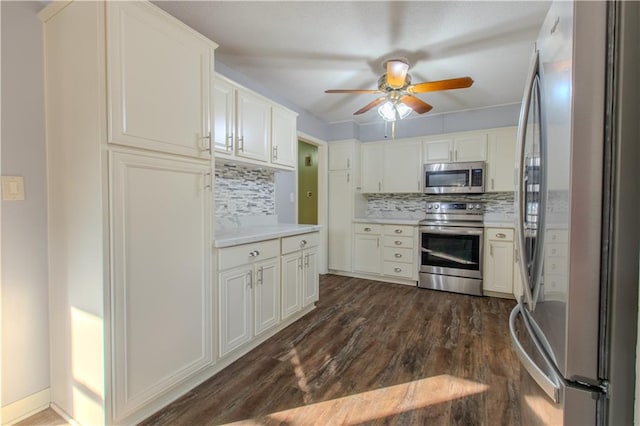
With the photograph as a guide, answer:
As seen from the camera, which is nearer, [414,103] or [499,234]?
[414,103]

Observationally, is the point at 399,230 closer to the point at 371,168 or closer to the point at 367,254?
the point at 367,254

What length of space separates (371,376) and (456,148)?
313cm

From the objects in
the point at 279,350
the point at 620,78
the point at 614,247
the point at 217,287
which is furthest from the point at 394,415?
the point at 620,78

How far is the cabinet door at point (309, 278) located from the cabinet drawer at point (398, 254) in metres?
1.45

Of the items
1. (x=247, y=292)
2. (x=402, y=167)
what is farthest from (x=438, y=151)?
(x=247, y=292)

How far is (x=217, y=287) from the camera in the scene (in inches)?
76.1

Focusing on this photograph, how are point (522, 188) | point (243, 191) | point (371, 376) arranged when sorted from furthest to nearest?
point (243, 191) → point (371, 376) → point (522, 188)

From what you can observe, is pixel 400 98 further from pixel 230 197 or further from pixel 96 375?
pixel 96 375

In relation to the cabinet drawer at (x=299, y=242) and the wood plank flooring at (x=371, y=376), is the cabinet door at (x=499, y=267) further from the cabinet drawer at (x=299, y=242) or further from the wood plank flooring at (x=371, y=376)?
the cabinet drawer at (x=299, y=242)

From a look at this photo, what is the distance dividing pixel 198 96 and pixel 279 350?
6.23 ft

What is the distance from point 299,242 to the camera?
277 cm

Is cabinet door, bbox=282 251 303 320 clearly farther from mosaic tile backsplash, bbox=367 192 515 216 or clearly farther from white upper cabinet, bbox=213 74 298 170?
mosaic tile backsplash, bbox=367 192 515 216

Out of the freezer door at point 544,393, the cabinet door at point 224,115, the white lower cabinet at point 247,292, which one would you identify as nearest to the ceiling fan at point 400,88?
the cabinet door at point 224,115

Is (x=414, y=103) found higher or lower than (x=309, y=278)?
higher
